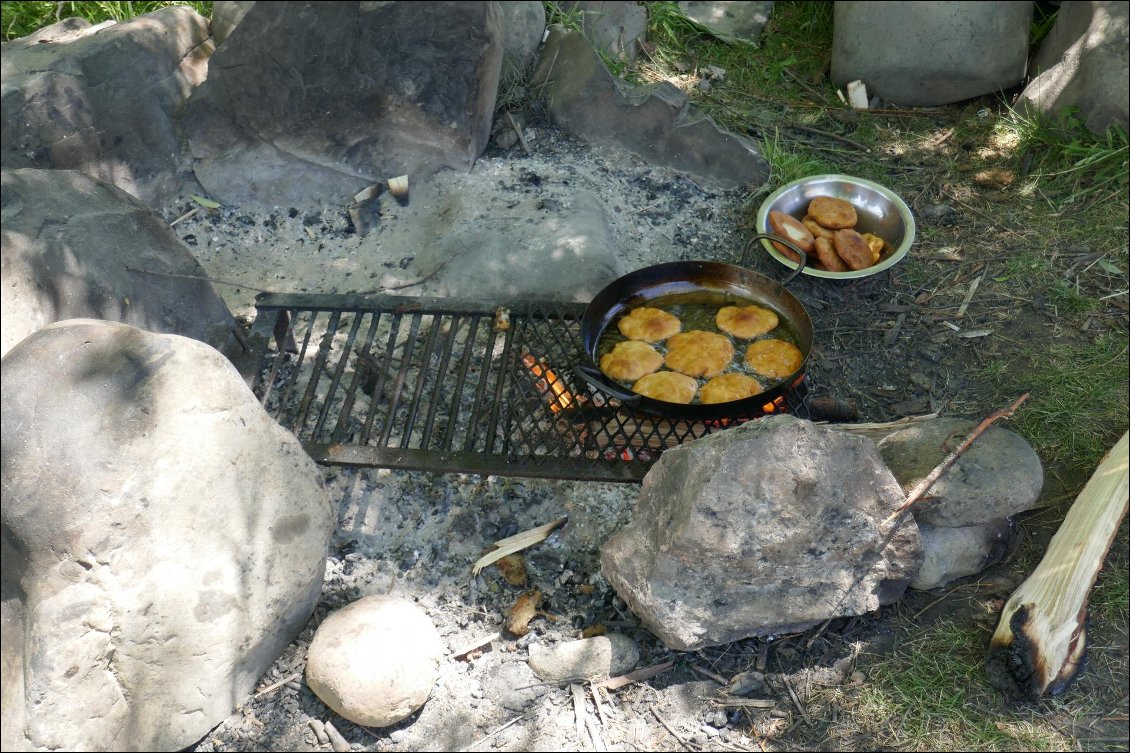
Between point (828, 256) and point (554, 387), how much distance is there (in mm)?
1852

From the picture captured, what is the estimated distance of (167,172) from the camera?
5.46 m

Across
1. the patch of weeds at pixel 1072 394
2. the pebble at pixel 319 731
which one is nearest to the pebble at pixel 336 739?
the pebble at pixel 319 731

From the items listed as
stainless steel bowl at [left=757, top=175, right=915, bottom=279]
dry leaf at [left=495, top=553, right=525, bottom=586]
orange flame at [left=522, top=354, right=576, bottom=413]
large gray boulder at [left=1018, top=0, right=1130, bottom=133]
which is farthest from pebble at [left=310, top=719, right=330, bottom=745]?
large gray boulder at [left=1018, top=0, right=1130, bottom=133]

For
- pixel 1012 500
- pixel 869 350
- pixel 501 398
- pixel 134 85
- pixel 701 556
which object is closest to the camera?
pixel 701 556

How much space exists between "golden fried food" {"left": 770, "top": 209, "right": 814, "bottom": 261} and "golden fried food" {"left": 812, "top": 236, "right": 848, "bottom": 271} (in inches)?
2.0

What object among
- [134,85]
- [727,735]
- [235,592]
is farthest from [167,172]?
[727,735]

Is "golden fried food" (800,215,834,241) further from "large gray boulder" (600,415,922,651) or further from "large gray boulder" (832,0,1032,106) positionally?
"large gray boulder" (600,415,922,651)

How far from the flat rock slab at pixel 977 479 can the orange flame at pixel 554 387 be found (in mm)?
1515


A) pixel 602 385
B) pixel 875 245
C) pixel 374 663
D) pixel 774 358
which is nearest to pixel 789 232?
pixel 875 245

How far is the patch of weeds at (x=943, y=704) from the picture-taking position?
2.96 meters

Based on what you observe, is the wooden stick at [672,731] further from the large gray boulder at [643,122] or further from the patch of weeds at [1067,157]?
the large gray boulder at [643,122]

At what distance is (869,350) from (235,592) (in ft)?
10.9

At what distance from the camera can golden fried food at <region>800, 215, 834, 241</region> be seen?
194 inches

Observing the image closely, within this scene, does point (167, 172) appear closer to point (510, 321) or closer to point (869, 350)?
point (510, 321)
